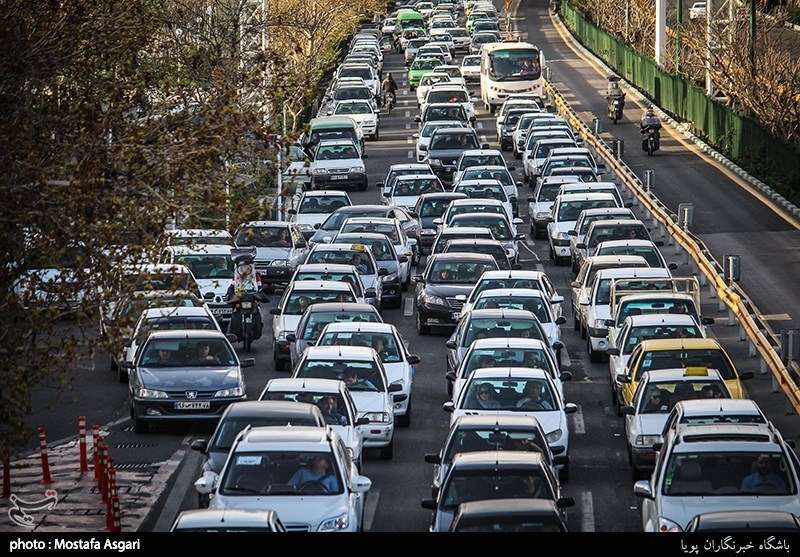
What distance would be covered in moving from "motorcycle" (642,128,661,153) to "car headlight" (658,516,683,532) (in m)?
41.2

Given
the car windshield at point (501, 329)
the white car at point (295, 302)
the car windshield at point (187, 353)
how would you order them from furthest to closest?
the white car at point (295, 302) < the car windshield at point (501, 329) < the car windshield at point (187, 353)

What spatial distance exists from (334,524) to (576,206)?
23694 millimetres

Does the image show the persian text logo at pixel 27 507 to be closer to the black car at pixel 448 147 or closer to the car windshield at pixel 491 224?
the car windshield at pixel 491 224

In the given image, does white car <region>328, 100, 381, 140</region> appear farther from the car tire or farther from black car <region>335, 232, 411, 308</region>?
the car tire

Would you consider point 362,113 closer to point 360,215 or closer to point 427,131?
point 427,131

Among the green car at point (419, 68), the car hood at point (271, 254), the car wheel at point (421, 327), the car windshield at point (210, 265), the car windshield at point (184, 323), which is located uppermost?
the car windshield at point (184, 323)

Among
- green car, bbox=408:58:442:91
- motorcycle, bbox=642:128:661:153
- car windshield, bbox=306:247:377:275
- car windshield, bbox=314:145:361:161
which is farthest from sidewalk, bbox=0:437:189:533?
green car, bbox=408:58:442:91

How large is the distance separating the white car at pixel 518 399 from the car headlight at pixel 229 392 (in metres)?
3.66

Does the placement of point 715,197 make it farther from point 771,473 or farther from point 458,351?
point 771,473

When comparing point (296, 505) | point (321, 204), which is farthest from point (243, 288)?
point (296, 505)

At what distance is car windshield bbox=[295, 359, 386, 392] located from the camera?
23.6 m

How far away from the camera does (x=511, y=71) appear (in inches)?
2707

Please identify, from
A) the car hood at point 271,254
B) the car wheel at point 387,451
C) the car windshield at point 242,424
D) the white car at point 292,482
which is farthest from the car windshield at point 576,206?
the white car at point 292,482

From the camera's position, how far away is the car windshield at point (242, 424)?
19844 mm
